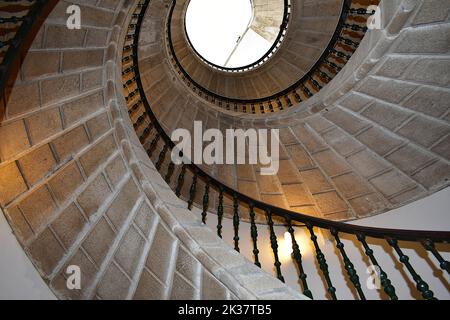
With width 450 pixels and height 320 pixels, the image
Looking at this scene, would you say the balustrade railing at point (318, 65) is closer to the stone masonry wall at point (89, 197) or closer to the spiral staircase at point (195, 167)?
the spiral staircase at point (195, 167)

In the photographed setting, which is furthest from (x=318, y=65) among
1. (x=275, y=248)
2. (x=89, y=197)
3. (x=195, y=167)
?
(x=89, y=197)

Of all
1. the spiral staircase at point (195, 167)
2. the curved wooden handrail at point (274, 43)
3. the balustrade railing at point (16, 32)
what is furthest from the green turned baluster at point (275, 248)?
the curved wooden handrail at point (274, 43)

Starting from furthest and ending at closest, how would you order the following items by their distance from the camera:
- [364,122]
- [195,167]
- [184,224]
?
1. [364,122]
2. [195,167]
3. [184,224]

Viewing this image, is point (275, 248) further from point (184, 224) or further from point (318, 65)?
point (318, 65)

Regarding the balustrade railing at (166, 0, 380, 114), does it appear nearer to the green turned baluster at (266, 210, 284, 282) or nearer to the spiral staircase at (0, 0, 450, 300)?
the spiral staircase at (0, 0, 450, 300)

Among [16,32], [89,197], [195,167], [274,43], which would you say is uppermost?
[274,43]

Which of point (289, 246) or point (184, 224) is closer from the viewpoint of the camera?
point (184, 224)

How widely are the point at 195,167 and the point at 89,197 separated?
1.40m

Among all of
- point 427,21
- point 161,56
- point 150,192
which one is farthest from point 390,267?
point 161,56

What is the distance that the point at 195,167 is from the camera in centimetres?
377

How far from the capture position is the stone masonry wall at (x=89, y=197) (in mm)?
2350

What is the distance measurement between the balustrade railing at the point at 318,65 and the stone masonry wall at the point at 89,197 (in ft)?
11.4

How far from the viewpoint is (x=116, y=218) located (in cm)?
271
